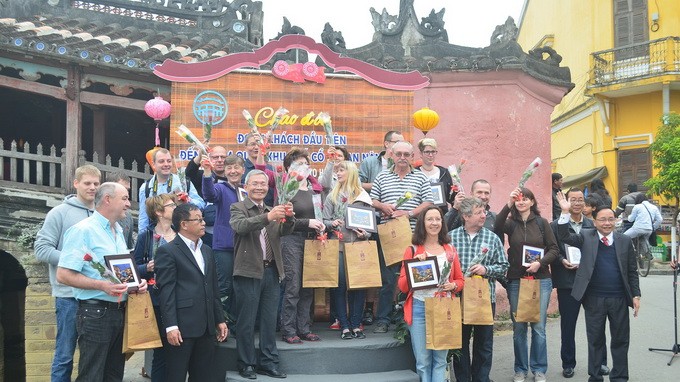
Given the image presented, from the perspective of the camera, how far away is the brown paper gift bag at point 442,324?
585cm

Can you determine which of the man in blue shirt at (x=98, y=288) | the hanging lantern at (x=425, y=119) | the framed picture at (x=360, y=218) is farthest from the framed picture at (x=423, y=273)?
the hanging lantern at (x=425, y=119)

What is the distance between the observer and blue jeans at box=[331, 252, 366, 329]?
6.62 m

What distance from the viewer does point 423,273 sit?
232 inches

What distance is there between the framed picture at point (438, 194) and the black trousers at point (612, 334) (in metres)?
1.74

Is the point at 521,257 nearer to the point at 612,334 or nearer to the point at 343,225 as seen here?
the point at 612,334

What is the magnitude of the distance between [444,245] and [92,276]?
299cm

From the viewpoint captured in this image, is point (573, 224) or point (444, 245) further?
point (573, 224)

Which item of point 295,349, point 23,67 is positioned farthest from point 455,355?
point 23,67

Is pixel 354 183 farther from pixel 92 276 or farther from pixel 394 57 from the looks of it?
pixel 394 57

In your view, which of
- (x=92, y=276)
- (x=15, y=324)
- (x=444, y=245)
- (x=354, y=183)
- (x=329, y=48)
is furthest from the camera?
(x=329, y=48)

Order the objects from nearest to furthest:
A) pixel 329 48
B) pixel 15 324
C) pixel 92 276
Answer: pixel 92 276 < pixel 15 324 < pixel 329 48

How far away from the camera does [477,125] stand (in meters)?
9.56

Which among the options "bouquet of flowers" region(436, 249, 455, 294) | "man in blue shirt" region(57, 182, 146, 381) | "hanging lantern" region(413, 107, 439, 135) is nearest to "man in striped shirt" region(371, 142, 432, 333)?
"bouquet of flowers" region(436, 249, 455, 294)

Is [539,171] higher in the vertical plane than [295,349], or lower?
higher
